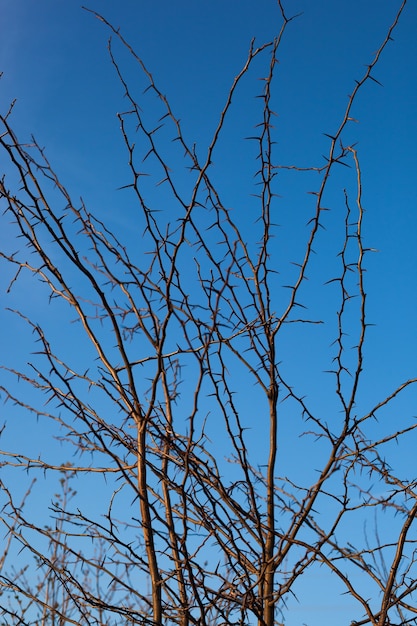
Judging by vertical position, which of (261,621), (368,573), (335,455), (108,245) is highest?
(108,245)

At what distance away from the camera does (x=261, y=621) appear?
1.85 meters

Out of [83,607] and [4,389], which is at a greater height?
[4,389]

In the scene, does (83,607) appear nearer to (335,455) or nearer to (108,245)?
(335,455)

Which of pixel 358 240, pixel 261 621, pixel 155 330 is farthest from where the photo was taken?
pixel 358 240

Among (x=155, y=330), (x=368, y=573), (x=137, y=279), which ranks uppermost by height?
(x=137, y=279)

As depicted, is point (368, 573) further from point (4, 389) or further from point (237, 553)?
point (4, 389)

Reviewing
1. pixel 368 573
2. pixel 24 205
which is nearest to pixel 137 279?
pixel 24 205

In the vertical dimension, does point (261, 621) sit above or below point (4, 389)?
below

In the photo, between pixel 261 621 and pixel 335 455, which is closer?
pixel 261 621

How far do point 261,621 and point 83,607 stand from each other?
1.58 ft

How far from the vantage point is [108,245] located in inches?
85.6

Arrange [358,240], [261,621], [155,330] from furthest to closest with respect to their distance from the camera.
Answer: [358,240] < [155,330] < [261,621]

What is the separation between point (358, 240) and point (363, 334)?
29 centimetres

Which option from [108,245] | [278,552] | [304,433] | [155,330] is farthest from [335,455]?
[108,245]
